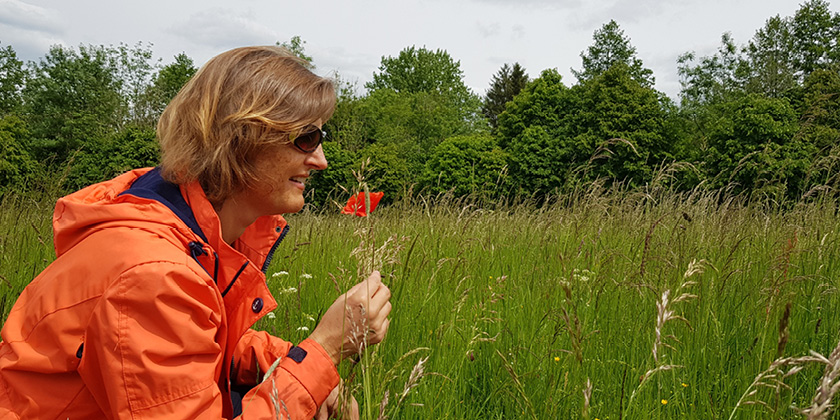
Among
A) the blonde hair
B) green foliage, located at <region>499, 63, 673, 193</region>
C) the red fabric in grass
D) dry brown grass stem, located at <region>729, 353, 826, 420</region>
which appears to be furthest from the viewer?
green foliage, located at <region>499, 63, 673, 193</region>

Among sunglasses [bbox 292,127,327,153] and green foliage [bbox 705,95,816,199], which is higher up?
green foliage [bbox 705,95,816,199]

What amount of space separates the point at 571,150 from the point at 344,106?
11.4 metres

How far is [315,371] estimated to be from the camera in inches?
58.4

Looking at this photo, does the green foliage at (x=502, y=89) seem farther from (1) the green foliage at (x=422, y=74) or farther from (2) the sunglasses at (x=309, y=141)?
(2) the sunglasses at (x=309, y=141)

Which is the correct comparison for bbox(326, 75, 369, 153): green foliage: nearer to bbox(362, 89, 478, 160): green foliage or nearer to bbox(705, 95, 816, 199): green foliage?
bbox(362, 89, 478, 160): green foliage

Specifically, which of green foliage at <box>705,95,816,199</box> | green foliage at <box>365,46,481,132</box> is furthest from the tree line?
green foliage at <box>365,46,481,132</box>

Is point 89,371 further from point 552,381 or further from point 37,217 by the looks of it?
point 37,217

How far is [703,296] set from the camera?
282 cm

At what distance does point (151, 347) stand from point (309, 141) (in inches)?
31.5

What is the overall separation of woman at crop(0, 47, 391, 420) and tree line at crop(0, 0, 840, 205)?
1260 cm

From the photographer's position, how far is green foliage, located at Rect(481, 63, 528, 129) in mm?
56125

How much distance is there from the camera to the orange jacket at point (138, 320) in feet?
3.94

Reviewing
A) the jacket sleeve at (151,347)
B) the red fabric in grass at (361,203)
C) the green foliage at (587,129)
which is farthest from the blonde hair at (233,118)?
the green foliage at (587,129)

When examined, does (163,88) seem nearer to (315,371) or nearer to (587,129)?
(587,129)
